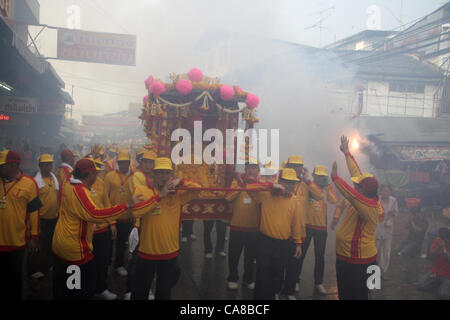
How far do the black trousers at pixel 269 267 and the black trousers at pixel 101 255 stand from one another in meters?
2.13

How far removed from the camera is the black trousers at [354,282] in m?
3.80

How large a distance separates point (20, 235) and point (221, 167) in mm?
3792

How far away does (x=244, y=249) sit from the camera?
16.1 ft

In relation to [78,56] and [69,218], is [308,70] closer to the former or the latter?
[78,56]

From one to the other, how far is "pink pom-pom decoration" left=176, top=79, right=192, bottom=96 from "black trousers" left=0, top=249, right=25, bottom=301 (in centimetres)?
366

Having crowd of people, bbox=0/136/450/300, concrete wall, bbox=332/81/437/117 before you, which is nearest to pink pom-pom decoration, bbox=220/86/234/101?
crowd of people, bbox=0/136/450/300

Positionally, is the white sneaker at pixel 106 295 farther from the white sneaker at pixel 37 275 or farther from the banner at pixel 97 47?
the banner at pixel 97 47

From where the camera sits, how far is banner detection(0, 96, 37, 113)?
10742 millimetres

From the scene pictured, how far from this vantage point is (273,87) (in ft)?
74.6

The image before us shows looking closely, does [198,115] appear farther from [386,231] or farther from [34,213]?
[386,231]

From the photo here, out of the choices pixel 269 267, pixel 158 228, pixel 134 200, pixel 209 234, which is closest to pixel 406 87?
pixel 209 234

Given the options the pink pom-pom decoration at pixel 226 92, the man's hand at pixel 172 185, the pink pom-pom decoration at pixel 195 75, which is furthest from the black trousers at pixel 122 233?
the pink pom-pom decoration at pixel 195 75

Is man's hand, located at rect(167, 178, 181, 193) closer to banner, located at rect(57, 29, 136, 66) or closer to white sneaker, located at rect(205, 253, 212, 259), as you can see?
white sneaker, located at rect(205, 253, 212, 259)

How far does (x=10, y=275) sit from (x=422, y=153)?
50.6 ft
